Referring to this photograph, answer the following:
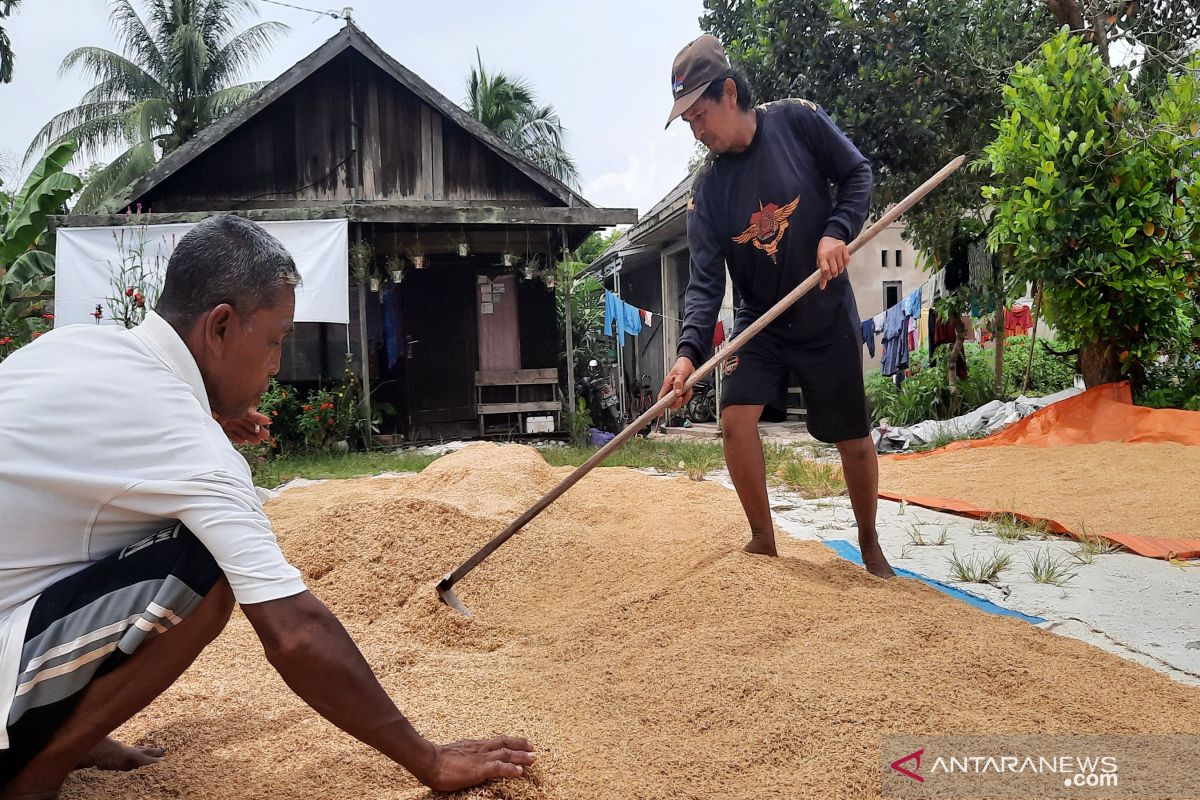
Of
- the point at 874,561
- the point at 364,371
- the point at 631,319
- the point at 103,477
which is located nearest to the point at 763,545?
the point at 874,561

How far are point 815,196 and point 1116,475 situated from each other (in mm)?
2893

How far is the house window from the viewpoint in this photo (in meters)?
11.7

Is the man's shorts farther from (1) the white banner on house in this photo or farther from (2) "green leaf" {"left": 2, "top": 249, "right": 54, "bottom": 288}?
(2) "green leaf" {"left": 2, "top": 249, "right": 54, "bottom": 288}

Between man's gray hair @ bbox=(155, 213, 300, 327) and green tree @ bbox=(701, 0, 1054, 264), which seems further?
green tree @ bbox=(701, 0, 1054, 264)

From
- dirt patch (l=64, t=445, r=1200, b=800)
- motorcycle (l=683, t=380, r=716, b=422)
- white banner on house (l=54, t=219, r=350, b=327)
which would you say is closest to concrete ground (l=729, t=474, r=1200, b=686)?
dirt patch (l=64, t=445, r=1200, b=800)

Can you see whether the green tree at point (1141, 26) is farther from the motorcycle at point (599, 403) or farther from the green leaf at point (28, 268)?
the green leaf at point (28, 268)

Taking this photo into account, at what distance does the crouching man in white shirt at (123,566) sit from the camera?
1.13 m

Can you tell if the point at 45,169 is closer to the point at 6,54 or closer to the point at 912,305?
the point at 6,54

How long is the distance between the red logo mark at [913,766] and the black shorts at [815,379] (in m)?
1.38

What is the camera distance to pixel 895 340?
31.0 feet

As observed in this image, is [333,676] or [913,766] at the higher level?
[333,676]

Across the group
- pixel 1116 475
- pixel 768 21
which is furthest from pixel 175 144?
pixel 1116 475

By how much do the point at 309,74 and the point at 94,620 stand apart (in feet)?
27.7

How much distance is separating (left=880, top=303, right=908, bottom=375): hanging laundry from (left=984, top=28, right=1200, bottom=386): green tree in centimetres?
348
